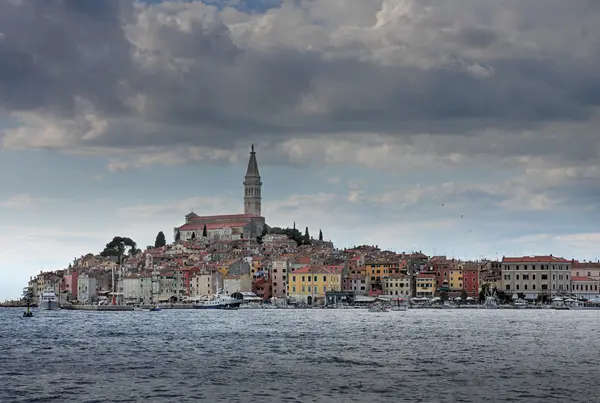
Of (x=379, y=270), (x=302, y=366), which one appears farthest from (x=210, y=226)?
(x=302, y=366)

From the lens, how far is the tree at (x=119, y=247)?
18088cm

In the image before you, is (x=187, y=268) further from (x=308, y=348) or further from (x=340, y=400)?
(x=340, y=400)

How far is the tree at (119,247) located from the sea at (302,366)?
124m

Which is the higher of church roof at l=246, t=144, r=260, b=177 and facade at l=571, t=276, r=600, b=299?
church roof at l=246, t=144, r=260, b=177

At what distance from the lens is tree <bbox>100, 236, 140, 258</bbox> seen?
180875mm

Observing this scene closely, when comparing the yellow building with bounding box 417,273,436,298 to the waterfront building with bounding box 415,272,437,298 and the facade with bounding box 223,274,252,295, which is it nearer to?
the waterfront building with bounding box 415,272,437,298

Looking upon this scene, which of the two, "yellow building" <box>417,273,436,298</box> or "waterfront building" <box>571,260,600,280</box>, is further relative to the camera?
"waterfront building" <box>571,260,600,280</box>

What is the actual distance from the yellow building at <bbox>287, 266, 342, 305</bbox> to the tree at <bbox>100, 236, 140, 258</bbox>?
60.9 m

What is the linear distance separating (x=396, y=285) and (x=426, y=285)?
4.02m

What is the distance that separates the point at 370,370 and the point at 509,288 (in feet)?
324

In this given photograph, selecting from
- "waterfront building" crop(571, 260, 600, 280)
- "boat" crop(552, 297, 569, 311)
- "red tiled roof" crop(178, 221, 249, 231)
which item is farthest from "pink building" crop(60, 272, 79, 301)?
"waterfront building" crop(571, 260, 600, 280)

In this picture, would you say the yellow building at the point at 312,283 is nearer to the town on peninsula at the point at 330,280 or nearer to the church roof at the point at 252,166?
the town on peninsula at the point at 330,280

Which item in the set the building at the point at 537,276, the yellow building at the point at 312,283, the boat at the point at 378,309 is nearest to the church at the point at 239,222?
the yellow building at the point at 312,283

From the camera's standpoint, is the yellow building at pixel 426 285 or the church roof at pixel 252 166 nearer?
the yellow building at pixel 426 285
